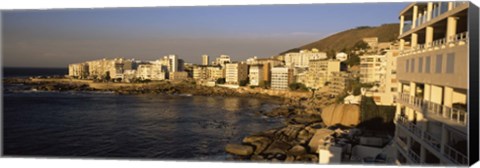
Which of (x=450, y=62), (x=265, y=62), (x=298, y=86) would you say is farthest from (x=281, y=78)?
(x=450, y=62)

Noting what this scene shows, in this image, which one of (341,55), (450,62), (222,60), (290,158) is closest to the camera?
(450,62)

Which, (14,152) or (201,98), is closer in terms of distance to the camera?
(14,152)

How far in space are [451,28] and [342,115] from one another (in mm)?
3385

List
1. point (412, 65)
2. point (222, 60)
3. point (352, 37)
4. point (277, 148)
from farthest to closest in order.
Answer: point (222, 60)
point (277, 148)
point (352, 37)
point (412, 65)

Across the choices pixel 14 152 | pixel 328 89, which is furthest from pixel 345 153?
pixel 14 152

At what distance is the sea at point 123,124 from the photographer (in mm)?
5711

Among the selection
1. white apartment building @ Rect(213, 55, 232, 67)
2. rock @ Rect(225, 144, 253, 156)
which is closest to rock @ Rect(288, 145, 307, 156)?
rock @ Rect(225, 144, 253, 156)

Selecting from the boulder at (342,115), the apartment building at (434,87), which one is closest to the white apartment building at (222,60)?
the boulder at (342,115)

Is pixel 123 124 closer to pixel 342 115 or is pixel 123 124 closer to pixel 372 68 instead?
pixel 342 115

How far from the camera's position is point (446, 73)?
326 cm

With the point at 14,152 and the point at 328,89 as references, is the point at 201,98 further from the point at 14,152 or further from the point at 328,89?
the point at 14,152

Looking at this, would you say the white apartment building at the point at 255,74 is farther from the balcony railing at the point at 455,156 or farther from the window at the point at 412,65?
the balcony railing at the point at 455,156

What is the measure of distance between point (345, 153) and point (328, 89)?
2.40 meters

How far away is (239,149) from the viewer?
20.2ft
